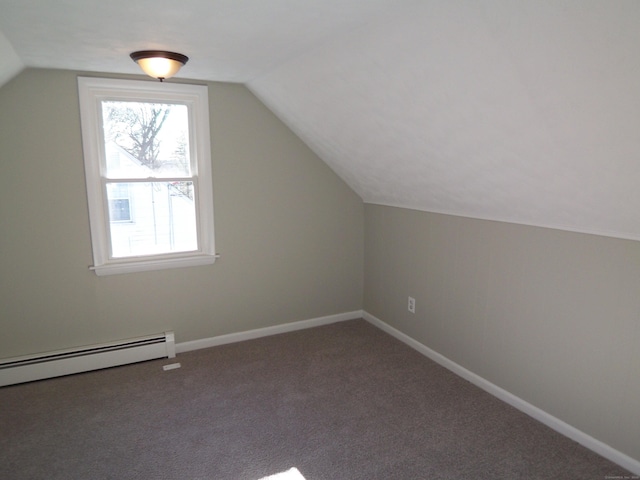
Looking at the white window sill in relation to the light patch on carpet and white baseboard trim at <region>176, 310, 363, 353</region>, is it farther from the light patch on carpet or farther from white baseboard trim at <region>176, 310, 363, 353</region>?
the light patch on carpet

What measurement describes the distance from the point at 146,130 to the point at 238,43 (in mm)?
1359

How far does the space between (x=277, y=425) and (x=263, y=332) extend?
52.2 inches

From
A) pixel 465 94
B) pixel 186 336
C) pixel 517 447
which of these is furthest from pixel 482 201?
pixel 186 336

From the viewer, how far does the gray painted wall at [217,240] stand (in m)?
2.92

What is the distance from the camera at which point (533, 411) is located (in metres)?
2.60

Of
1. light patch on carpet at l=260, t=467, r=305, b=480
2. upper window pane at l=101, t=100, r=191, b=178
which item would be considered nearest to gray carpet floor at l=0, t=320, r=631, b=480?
light patch on carpet at l=260, t=467, r=305, b=480

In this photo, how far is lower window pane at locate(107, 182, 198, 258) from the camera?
10.7ft

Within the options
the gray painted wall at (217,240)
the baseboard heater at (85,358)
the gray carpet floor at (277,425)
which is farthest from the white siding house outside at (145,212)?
the gray carpet floor at (277,425)

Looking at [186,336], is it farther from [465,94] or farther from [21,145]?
[465,94]

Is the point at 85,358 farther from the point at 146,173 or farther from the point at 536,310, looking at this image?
the point at 536,310

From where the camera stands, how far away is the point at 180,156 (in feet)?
11.1

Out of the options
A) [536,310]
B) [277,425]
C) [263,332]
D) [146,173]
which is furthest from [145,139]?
[536,310]

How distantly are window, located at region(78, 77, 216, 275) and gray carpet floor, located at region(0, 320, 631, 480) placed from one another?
0.88 metres

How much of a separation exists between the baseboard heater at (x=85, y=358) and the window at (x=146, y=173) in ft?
1.86
